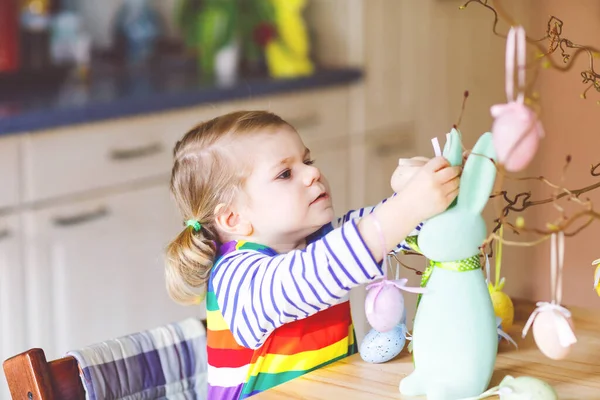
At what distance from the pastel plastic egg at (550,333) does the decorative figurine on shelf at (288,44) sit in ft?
6.80

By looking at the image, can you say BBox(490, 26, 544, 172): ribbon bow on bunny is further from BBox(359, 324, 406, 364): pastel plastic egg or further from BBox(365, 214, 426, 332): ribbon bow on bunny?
BBox(359, 324, 406, 364): pastel plastic egg

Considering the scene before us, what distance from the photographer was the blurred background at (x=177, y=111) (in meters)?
2.08

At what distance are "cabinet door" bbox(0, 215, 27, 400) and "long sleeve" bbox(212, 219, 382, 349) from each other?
994mm

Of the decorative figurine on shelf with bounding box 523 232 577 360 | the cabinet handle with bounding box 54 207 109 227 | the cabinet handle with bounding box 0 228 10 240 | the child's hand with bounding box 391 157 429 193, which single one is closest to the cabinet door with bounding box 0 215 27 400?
the cabinet handle with bounding box 0 228 10 240

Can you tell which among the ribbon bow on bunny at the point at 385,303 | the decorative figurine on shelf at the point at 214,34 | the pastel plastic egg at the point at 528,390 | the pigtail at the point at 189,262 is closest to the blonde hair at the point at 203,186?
the pigtail at the point at 189,262

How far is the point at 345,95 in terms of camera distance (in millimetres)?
2891

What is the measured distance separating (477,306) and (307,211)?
34 cm

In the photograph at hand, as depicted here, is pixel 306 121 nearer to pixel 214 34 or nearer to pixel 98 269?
pixel 214 34

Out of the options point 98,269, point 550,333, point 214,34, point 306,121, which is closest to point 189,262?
point 550,333

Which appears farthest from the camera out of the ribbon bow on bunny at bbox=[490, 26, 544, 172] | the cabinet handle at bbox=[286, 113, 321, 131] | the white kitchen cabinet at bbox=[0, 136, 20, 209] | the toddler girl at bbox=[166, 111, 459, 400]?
the cabinet handle at bbox=[286, 113, 321, 131]

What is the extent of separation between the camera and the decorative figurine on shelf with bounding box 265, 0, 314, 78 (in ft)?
9.37

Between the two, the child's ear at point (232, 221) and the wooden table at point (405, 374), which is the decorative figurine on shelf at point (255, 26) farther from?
Answer: the wooden table at point (405, 374)

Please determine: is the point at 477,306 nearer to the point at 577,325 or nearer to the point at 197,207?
the point at 577,325

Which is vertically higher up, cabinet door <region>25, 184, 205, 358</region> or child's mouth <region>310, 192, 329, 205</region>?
child's mouth <region>310, 192, 329, 205</region>
